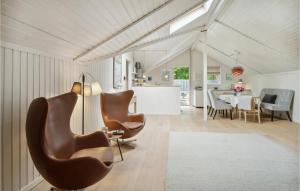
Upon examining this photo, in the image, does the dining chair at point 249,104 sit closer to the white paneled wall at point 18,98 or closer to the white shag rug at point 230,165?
the white shag rug at point 230,165

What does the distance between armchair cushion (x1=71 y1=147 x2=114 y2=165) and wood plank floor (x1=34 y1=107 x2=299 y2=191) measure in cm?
38

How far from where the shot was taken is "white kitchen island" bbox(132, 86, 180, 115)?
835cm

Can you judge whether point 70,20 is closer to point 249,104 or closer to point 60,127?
point 60,127

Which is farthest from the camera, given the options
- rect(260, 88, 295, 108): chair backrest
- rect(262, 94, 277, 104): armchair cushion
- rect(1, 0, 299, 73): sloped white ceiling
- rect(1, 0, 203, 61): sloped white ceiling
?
rect(262, 94, 277, 104): armchair cushion

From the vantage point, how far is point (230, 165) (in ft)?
10.4

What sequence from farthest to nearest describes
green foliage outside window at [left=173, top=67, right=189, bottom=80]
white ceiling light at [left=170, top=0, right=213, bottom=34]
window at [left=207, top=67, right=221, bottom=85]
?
green foliage outside window at [left=173, top=67, right=189, bottom=80], window at [left=207, top=67, right=221, bottom=85], white ceiling light at [left=170, top=0, right=213, bottom=34]

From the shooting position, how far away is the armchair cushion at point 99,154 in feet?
7.69

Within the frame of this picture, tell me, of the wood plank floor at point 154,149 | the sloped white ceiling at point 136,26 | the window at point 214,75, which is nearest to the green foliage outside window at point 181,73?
the window at point 214,75

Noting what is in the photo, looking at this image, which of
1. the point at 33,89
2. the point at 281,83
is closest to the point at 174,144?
the point at 33,89

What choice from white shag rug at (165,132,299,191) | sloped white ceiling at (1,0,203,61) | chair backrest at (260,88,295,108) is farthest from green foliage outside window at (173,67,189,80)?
sloped white ceiling at (1,0,203,61)

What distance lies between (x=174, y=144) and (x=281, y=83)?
5.27 meters

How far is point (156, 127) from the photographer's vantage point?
6008 mm

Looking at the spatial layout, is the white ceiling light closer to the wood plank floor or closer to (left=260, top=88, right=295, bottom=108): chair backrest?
the wood plank floor

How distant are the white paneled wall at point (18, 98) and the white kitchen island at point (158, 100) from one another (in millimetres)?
5754
